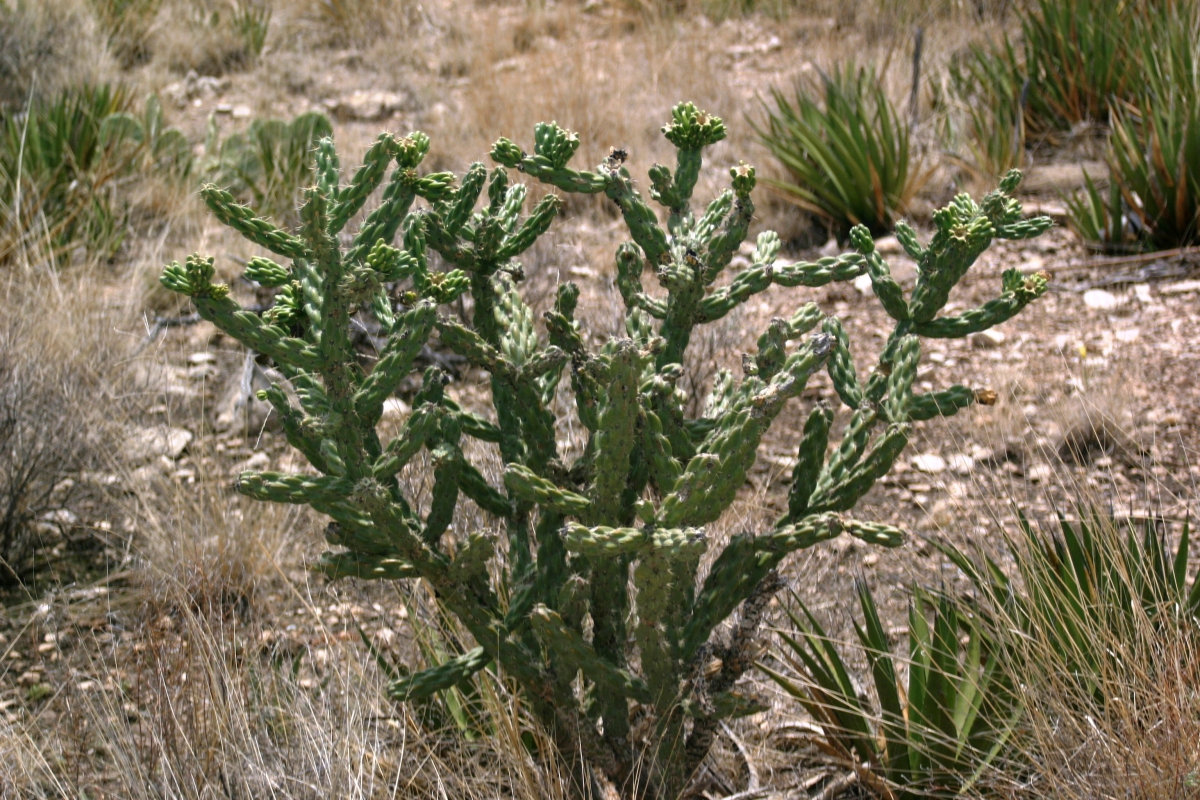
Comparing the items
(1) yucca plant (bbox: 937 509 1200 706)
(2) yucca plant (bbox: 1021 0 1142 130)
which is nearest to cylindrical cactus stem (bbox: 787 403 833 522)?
(1) yucca plant (bbox: 937 509 1200 706)

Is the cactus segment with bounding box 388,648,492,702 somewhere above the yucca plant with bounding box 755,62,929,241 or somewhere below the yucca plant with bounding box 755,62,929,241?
below

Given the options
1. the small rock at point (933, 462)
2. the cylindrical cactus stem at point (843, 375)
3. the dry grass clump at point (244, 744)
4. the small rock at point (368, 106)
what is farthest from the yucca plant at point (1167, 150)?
the small rock at point (368, 106)

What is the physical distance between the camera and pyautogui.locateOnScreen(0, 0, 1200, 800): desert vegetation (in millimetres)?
1753

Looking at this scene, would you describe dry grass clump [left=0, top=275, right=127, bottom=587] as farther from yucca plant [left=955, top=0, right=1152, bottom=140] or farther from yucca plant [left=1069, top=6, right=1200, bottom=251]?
yucca plant [left=955, top=0, right=1152, bottom=140]

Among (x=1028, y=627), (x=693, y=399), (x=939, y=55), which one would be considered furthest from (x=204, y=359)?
(x=939, y=55)

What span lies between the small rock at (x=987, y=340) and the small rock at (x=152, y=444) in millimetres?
2954

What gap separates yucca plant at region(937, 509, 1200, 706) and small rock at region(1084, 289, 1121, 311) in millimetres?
2247

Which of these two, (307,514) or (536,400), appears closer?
(536,400)

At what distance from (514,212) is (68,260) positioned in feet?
11.2

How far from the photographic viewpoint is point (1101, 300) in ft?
13.8

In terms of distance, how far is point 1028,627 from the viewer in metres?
2.08

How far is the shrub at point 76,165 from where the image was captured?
4633 millimetres

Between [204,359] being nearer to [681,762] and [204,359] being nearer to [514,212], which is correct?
[514,212]

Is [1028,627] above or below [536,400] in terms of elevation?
below
